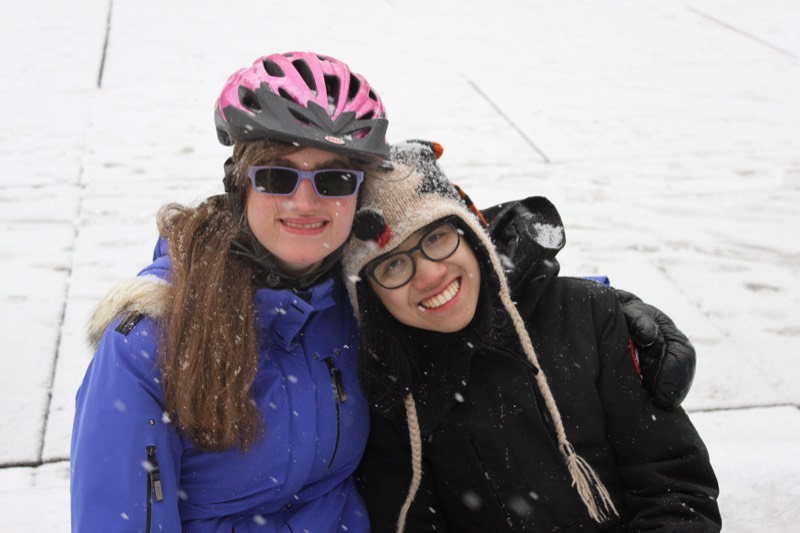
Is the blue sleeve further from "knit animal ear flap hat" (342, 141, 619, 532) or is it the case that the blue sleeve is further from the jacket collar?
"knit animal ear flap hat" (342, 141, 619, 532)

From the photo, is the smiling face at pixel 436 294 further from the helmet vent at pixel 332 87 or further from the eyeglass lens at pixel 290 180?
the helmet vent at pixel 332 87

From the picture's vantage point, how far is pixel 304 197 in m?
2.30

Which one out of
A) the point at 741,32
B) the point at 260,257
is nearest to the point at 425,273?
the point at 260,257

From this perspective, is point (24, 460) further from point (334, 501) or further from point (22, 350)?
point (334, 501)

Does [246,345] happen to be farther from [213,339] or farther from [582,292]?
[582,292]

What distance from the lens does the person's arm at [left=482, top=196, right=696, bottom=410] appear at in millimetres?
2471

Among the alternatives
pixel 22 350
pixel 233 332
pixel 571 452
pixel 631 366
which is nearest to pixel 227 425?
pixel 233 332

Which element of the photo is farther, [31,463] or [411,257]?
[31,463]

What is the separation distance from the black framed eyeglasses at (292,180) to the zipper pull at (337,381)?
0.55m

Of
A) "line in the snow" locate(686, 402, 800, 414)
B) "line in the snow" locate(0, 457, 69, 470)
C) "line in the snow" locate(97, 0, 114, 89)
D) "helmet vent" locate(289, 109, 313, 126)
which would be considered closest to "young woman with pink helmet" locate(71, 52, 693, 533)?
"helmet vent" locate(289, 109, 313, 126)

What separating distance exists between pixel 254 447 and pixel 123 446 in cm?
38

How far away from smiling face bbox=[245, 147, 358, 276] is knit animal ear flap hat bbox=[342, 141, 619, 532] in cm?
8

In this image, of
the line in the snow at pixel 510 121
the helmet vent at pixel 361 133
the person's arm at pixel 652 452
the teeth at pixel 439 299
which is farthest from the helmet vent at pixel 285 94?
the line in the snow at pixel 510 121

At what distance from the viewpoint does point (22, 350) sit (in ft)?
13.6
